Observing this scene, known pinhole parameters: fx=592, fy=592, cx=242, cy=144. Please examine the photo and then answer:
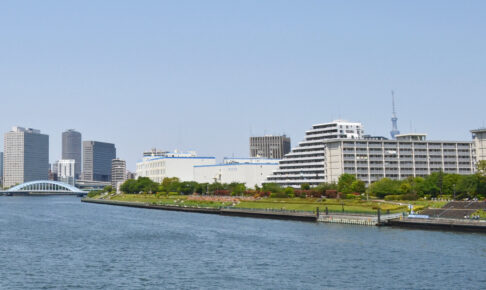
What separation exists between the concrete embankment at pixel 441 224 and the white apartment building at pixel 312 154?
8260 cm

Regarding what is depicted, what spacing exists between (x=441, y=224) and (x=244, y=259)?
3667 centimetres

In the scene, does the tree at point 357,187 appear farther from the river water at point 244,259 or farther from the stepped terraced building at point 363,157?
the river water at point 244,259

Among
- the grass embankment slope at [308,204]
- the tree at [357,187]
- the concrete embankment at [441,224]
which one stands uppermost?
the tree at [357,187]

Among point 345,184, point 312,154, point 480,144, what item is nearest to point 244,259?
point 345,184

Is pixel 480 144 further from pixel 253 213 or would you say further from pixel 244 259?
pixel 244 259

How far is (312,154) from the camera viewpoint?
178 m

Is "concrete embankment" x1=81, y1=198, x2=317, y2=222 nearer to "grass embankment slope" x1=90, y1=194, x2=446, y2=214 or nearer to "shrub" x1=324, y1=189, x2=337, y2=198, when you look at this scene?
"grass embankment slope" x1=90, y1=194, x2=446, y2=214

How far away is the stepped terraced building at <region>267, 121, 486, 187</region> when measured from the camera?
16862 cm

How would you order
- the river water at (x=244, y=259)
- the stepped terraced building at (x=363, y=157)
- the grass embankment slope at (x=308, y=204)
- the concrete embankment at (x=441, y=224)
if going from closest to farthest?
1. the river water at (x=244, y=259)
2. the concrete embankment at (x=441, y=224)
3. the grass embankment slope at (x=308, y=204)
4. the stepped terraced building at (x=363, y=157)

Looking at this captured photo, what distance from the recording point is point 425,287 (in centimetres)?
4669

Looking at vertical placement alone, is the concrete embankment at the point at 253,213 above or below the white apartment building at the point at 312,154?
below

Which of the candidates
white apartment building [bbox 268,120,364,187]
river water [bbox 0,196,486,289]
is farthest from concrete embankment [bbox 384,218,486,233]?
white apartment building [bbox 268,120,364,187]

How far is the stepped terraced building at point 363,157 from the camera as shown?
16862 cm

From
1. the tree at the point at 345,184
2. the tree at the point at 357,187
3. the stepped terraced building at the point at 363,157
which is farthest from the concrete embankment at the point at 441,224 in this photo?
the stepped terraced building at the point at 363,157
